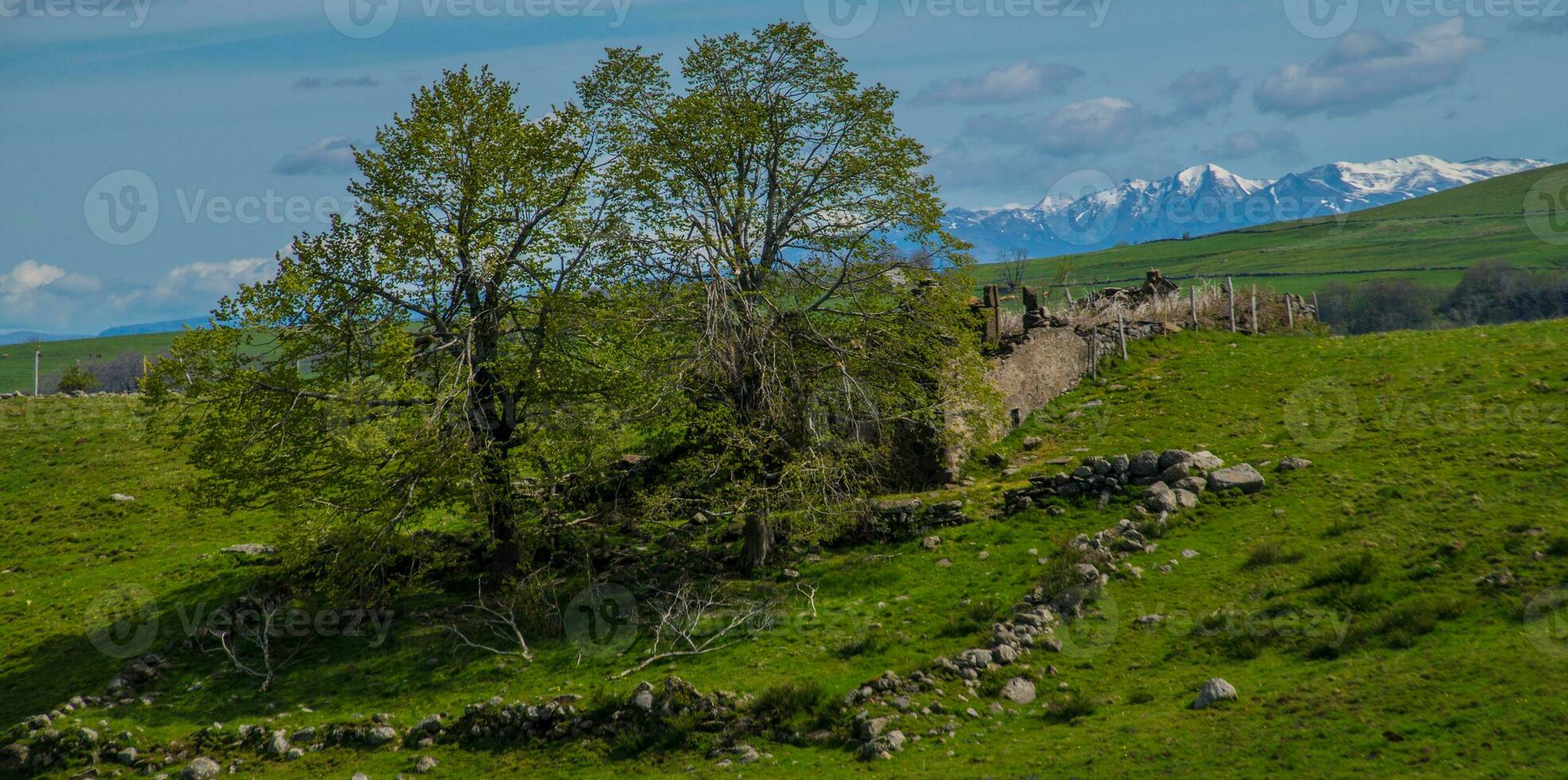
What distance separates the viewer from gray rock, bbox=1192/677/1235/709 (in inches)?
644

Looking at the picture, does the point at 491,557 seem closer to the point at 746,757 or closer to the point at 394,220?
the point at 394,220

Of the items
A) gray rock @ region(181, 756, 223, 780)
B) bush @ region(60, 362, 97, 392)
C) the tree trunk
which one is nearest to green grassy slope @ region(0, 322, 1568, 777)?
gray rock @ region(181, 756, 223, 780)

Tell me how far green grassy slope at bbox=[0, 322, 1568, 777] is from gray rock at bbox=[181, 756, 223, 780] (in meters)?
0.69

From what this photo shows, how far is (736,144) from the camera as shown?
26891 millimetres

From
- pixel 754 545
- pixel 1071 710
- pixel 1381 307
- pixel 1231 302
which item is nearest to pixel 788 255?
pixel 754 545

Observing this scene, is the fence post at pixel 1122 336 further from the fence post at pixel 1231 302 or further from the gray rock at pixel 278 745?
the gray rock at pixel 278 745

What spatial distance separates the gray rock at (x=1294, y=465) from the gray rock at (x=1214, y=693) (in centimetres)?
1103

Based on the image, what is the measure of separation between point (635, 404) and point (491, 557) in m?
6.63

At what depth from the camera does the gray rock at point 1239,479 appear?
82.9 feet

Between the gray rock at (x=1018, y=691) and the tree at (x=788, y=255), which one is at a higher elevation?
the tree at (x=788, y=255)

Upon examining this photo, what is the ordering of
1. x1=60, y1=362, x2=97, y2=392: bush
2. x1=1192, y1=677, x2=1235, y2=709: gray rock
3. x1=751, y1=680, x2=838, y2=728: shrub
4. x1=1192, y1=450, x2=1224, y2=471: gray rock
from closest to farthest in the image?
x1=1192, y1=677, x2=1235, y2=709: gray rock, x1=751, y1=680, x2=838, y2=728: shrub, x1=1192, y1=450, x2=1224, y2=471: gray rock, x1=60, y1=362, x2=97, y2=392: bush

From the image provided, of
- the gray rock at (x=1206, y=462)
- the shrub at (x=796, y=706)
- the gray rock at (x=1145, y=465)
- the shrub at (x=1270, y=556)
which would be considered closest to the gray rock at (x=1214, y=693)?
the shrub at (x=1270, y=556)

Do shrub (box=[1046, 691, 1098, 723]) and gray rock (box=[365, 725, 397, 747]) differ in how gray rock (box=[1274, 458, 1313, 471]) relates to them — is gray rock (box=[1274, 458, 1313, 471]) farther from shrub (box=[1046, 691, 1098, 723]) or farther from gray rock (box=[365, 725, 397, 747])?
gray rock (box=[365, 725, 397, 747])

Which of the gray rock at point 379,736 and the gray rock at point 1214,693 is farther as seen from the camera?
the gray rock at point 379,736
